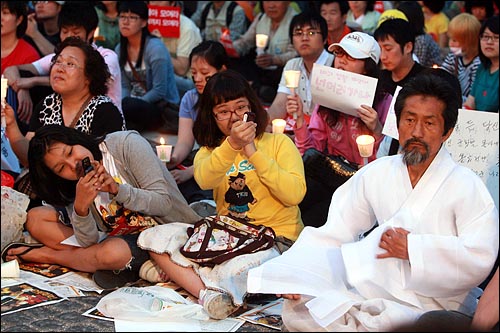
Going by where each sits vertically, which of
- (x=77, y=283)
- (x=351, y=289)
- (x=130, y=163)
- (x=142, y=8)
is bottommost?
(x=77, y=283)

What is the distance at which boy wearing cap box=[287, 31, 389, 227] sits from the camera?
17.0ft

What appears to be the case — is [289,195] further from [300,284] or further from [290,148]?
[300,284]

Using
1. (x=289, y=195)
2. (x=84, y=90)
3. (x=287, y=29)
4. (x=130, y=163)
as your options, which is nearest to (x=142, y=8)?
(x=287, y=29)

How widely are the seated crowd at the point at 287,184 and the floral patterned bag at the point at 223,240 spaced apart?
43mm

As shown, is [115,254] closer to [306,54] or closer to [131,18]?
[306,54]

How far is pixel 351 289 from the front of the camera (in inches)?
149

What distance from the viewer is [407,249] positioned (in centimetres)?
350

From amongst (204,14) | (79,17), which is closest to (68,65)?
(79,17)

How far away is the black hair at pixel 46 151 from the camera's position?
455cm

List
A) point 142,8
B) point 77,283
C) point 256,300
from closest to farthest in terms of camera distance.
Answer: point 256,300 → point 77,283 → point 142,8

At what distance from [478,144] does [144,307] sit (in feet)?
5.94

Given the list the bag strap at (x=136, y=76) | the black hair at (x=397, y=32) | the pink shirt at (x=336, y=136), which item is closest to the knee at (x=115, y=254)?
the pink shirt at (x=336, y=136)

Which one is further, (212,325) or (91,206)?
(91,206)

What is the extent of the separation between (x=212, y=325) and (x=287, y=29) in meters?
4.69
